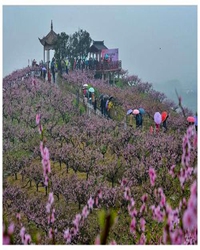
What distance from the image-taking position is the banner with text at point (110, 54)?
3.13m

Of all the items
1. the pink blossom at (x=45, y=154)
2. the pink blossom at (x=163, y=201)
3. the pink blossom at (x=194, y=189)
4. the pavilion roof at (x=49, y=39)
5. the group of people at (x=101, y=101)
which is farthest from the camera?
the group of people at (x=101, y=101)

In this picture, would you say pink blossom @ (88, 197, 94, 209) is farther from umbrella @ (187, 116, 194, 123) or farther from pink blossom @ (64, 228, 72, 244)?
umbrella @ (187, 116, 194, 123)

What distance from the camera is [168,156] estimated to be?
300 cm

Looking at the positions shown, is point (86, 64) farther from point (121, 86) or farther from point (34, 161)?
point (34, 161)

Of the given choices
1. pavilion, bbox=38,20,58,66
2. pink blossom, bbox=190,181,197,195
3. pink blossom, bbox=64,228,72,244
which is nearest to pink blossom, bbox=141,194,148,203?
pink blossom, bbox=190,181,197,195

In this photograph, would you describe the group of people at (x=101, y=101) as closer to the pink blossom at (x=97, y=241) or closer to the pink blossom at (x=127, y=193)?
Answer: the pink blossom at (x=127, y=193)

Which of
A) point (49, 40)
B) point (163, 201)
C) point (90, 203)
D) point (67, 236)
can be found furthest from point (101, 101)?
point (67, 236)

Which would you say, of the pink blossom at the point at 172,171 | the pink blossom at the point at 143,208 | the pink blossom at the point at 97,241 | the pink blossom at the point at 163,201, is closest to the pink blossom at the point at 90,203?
the pink blossom at the point at 97,241

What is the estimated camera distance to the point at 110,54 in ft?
10.3

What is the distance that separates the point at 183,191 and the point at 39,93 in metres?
1.37

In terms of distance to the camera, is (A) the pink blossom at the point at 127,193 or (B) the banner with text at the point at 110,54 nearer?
(A) the pink blossom at the point at 127,193

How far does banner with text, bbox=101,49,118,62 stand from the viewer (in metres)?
3.13

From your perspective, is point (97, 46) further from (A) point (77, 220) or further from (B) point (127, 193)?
(A) point (77, 220)
